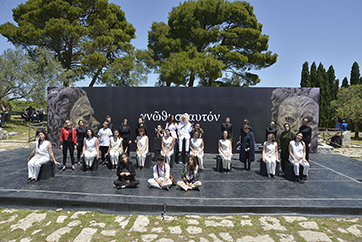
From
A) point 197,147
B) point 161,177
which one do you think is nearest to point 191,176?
point 161,177

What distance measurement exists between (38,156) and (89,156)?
139 cm

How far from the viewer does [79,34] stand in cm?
2200

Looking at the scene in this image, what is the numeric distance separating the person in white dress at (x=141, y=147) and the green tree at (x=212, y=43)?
1275 cm

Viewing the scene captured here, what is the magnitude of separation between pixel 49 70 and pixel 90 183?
1915 cm

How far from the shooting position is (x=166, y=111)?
10812 millimetres

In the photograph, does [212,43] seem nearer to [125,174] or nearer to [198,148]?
[198,148]

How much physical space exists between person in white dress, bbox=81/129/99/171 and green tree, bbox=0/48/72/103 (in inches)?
660

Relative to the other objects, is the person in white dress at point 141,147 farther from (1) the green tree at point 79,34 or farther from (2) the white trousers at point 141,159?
(1) the green tree at point 79,34

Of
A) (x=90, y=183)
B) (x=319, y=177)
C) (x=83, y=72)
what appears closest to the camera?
(x=90, y=183)

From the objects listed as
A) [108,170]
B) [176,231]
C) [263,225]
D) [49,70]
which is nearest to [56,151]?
[108,170]

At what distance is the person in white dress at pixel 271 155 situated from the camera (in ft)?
23.4

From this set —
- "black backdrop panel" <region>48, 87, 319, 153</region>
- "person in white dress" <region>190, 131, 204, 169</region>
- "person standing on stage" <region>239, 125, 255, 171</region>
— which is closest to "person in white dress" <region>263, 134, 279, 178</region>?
"person standing on stage" <region>239, 125, 255, 171</region>

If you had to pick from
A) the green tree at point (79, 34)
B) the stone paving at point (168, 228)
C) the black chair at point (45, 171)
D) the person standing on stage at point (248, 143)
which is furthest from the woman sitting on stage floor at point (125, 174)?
the green tree at point (79, 34)

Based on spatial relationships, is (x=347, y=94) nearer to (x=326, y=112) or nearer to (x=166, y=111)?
(x=326, y=112)
